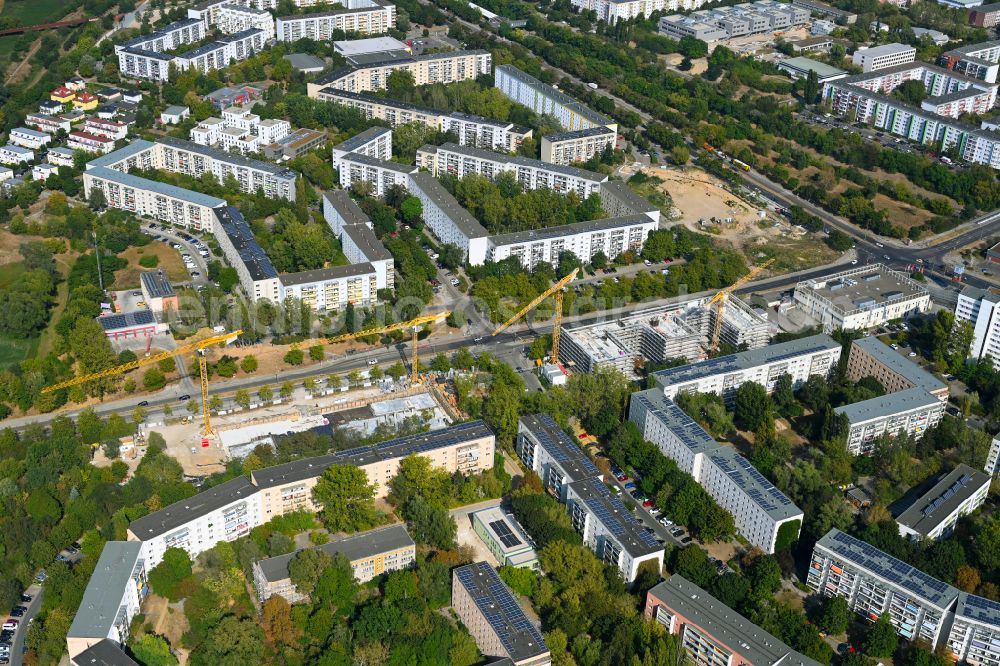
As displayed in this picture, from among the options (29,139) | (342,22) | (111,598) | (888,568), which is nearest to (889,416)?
(888,568)

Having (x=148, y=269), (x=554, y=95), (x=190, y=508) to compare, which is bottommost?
(x=148, y=269)

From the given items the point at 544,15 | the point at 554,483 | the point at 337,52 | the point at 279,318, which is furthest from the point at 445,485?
the point at 544,15

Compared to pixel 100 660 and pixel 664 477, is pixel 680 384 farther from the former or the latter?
pixel 100 660

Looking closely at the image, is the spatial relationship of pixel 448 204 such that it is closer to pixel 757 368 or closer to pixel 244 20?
pixel 757 368

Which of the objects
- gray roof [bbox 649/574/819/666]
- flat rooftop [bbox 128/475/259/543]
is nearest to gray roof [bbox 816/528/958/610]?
gray roof [bbox 649/574/819/666]

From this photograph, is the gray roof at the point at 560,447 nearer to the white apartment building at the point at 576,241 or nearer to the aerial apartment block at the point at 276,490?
the aerial apartment block at the point at 276,490
